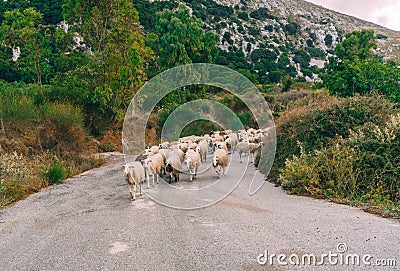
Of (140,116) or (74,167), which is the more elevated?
(140,116)

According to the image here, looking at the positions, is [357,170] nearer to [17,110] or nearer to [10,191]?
[10,191]

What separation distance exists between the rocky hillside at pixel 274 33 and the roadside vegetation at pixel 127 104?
24367 mm

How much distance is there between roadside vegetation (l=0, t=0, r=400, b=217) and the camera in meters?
9.94

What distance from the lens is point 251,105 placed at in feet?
96.2

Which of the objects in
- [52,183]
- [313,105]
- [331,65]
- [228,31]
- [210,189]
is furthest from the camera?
[228,31]

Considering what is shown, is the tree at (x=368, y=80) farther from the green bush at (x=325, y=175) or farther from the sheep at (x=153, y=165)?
the sheep at (x=153, y=165)

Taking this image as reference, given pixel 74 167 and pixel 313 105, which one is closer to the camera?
pixel 313 105

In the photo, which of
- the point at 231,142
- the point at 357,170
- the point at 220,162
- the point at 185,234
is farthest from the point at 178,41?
the point at 185,234

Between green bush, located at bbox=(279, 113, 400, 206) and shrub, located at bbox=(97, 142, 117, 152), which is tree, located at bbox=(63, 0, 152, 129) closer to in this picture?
shrub, located at bbox=(97, 142, 117, 152)

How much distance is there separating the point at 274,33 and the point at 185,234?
3099 inches

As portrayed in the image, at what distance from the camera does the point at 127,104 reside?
76.4 feet

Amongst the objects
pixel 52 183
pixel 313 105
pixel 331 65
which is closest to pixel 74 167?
pixel 52 183

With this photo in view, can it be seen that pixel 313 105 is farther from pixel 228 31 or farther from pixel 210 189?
pixel 228 31

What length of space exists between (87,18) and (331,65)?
72.2 feet
